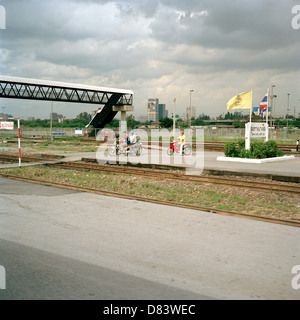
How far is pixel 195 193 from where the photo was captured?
10625 mm

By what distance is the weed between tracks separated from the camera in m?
8.62

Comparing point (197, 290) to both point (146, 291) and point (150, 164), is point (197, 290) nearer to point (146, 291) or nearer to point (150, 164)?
point (146, 291)

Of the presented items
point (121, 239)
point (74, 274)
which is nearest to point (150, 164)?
point (121, 239)

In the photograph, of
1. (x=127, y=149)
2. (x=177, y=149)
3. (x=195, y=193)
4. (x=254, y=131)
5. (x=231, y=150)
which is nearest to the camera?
(x=195, y=193)

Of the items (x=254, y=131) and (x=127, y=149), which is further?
(x=127, y=149)

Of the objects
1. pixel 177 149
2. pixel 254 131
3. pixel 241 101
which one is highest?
pixel 241 101

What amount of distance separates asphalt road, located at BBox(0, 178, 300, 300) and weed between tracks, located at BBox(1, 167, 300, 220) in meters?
1.46

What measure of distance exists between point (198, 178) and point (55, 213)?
709cm

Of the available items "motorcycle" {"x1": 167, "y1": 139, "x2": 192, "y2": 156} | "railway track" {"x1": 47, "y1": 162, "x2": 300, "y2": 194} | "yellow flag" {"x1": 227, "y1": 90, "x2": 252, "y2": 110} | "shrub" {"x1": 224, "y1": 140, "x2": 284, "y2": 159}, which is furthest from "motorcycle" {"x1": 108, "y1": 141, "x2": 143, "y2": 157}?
"yellow flag" {"x1": 227, "y1": 90, "x2": 252, "y2": 110}

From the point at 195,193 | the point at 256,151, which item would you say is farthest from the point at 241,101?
the point at 195,193

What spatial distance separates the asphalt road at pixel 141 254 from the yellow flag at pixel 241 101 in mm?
13446

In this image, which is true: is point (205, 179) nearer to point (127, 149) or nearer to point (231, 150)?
point (231, 150)

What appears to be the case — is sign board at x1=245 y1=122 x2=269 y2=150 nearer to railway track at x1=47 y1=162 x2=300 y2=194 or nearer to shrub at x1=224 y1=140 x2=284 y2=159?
shrub at x1=224 y1=140 x2=284 y2=159

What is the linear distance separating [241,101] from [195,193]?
1141 centimetres
